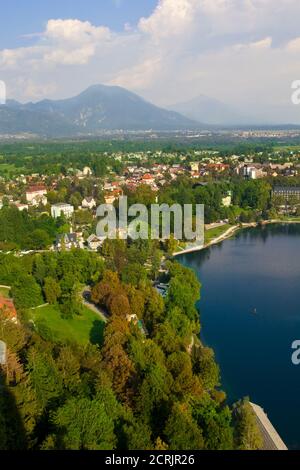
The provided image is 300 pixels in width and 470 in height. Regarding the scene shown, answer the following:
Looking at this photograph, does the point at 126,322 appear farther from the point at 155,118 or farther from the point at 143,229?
the point at 155,118

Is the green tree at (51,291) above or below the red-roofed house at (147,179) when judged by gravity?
below

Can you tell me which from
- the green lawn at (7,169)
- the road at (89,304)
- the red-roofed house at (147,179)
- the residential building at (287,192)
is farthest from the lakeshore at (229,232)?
the green lawn at (7,169)

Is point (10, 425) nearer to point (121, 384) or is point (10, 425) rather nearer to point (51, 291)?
point (121, 384)

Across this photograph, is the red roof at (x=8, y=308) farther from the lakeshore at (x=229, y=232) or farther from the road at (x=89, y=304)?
the lakeshore at (x=229, y=232)

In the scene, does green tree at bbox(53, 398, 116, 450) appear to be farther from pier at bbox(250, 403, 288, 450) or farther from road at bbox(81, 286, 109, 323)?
road at bbox(81, 286, 109, 323)

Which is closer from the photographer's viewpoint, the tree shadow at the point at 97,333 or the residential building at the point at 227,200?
the tree shadow at the point at 97,333

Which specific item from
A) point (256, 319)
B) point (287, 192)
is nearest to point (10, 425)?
point (256, 319)
